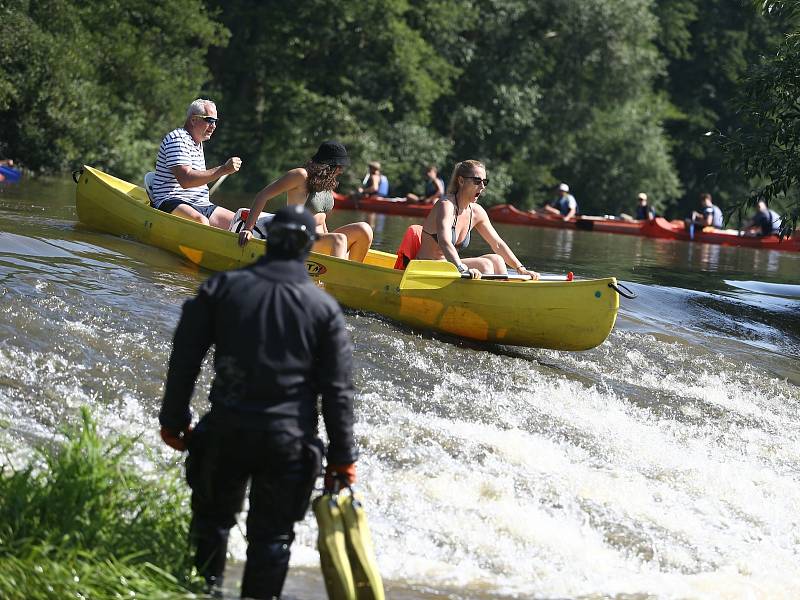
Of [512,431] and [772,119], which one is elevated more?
[772,119]

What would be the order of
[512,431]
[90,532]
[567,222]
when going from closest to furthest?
[90,532] → [512,431] → [567,222]

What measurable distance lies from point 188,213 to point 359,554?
7311mm

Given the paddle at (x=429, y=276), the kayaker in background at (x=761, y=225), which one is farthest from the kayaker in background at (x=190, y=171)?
the kayaker in background at (x=761, y=225)

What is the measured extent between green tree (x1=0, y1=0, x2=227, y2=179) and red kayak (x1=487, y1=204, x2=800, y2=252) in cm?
927

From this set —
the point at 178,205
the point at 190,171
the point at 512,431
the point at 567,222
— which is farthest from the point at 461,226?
the point at 567,222

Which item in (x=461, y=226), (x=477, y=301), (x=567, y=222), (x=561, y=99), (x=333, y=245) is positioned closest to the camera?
(x=477, y=301)

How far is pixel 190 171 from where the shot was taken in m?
10.6

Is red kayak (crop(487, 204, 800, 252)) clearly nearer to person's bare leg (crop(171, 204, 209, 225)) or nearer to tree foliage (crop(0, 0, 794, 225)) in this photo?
tree foliage (crop(0, 0, 794, 225))

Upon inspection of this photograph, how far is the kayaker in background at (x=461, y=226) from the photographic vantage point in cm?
931

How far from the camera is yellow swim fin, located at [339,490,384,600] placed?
429cm

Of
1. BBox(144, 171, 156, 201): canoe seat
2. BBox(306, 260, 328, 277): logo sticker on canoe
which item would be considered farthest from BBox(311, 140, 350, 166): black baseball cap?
BBox(144, 171, 156, 201): canoe seat

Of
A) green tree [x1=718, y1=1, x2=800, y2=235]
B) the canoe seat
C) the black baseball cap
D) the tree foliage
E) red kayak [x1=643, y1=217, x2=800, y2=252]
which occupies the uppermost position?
the tree foliage

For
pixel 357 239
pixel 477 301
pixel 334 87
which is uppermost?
pixel 334 87

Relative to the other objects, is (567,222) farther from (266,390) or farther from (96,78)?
(266,390)
